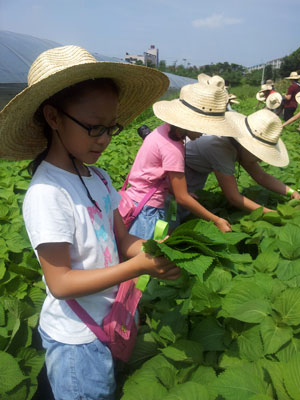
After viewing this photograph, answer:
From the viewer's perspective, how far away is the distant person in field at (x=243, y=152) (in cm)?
258

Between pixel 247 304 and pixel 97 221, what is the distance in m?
0.69

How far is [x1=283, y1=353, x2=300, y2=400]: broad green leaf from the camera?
3.19 ft

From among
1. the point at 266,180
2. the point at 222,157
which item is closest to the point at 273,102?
the point at 266,180

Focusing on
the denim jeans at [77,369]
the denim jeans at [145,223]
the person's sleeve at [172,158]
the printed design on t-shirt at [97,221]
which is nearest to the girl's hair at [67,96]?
the printed design on t-shirt at [97,221]

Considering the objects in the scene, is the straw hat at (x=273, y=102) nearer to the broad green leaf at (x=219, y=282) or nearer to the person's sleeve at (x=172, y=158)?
the person's sleeve at (x=172, y=158)

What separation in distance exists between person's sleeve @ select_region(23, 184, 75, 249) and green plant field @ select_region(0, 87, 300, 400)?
12.4 inches

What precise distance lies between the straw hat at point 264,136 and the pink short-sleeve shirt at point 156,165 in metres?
0.53

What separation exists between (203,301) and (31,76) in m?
1.13

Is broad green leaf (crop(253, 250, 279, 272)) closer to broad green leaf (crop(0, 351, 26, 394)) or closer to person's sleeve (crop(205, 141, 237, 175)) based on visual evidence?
person's sleeve (crop(205, 141, 237, 175))

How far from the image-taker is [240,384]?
41.8 inches

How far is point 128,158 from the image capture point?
516cm

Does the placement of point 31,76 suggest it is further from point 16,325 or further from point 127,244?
point 16,325

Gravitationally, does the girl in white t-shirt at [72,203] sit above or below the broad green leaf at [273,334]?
above

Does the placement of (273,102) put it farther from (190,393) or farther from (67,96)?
(190,393)
